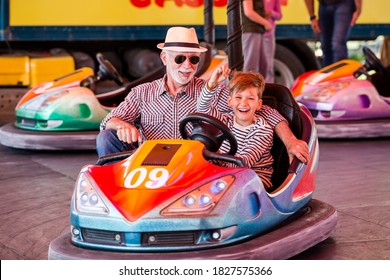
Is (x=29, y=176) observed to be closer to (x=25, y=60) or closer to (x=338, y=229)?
(x=338, y=229)

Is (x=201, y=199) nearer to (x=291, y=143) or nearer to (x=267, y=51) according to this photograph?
(x=291, y=143)

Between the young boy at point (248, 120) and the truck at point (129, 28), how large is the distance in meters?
4.38

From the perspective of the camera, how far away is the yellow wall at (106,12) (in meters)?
7.68

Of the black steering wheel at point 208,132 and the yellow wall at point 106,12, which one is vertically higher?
the black steering wheel at point 208,132

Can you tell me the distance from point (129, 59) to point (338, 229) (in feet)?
16.4

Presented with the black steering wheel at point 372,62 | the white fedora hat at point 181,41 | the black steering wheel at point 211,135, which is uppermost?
the white fedora hat at point 181,41

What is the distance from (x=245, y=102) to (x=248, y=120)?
0.09 m

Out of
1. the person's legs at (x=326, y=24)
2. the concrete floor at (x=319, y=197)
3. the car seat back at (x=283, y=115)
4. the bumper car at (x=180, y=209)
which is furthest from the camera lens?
the person's legs at (x=326, y=24)

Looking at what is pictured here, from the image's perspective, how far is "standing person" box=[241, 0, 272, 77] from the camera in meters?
6.59

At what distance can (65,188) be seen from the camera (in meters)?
4.56

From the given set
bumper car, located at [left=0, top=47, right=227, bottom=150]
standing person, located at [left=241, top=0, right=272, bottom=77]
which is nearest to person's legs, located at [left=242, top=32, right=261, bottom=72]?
standing person, located at [left=241, top=0, right=272, bottom=77]

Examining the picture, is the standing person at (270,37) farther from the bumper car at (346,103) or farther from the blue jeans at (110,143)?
the blue jeans at (110,143)

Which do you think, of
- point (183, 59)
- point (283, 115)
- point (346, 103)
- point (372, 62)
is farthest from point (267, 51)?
point (183, 59)

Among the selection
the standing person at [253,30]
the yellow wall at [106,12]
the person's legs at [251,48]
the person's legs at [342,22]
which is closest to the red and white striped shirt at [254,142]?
the standing person at [253,30]
